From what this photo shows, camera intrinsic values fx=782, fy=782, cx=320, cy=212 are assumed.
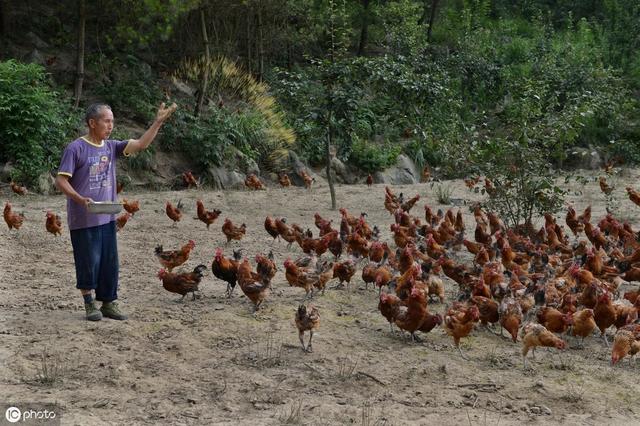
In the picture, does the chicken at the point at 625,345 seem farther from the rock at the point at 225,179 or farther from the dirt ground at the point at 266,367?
the rock at the point at 225,179

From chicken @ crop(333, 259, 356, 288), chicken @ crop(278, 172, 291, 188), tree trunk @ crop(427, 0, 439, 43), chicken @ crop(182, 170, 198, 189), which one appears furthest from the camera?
tree trunk @ crop(427, 0, 439, 43)

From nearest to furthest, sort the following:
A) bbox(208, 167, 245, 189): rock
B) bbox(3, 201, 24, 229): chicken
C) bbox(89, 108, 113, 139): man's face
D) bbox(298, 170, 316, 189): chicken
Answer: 1. bbox(89, 108, 113, 139): man's face
2. bbox(3, 201, 24, 229): chicken
3. bbox(208, 167, 245, 189): rock
4. bbox(298, 170, 316, 189): chicken

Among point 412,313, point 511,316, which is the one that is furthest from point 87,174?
point 511,316

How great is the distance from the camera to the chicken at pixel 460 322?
267 inches

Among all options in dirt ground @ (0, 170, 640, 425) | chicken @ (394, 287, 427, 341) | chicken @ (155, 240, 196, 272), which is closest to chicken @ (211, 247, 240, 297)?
dirt ground @ (0, 170, 640, 425)

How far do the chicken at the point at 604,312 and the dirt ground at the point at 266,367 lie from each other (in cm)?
26

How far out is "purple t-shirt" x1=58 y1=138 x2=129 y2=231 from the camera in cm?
659

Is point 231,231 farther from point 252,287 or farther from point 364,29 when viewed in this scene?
point 364,29

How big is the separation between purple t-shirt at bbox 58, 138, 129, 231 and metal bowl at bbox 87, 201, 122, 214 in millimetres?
257

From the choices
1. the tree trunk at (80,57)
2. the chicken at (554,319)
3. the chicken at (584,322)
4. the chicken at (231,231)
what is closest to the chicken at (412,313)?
the chicken at (554,319)

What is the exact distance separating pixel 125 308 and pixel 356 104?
7.36m

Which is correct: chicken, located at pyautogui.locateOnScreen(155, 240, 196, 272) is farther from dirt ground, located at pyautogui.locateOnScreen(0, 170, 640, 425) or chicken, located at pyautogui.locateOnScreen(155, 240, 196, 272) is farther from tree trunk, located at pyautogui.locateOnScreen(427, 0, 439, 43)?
tree trunk, located at pyautogui.locateOnScreen(427, 0, 439, 43)

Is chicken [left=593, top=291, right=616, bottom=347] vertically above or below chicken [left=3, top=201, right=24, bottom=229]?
below

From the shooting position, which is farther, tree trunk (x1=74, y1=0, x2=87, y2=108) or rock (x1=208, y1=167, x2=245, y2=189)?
rock (x1=208, y1=167, x2=245, y2=189)
